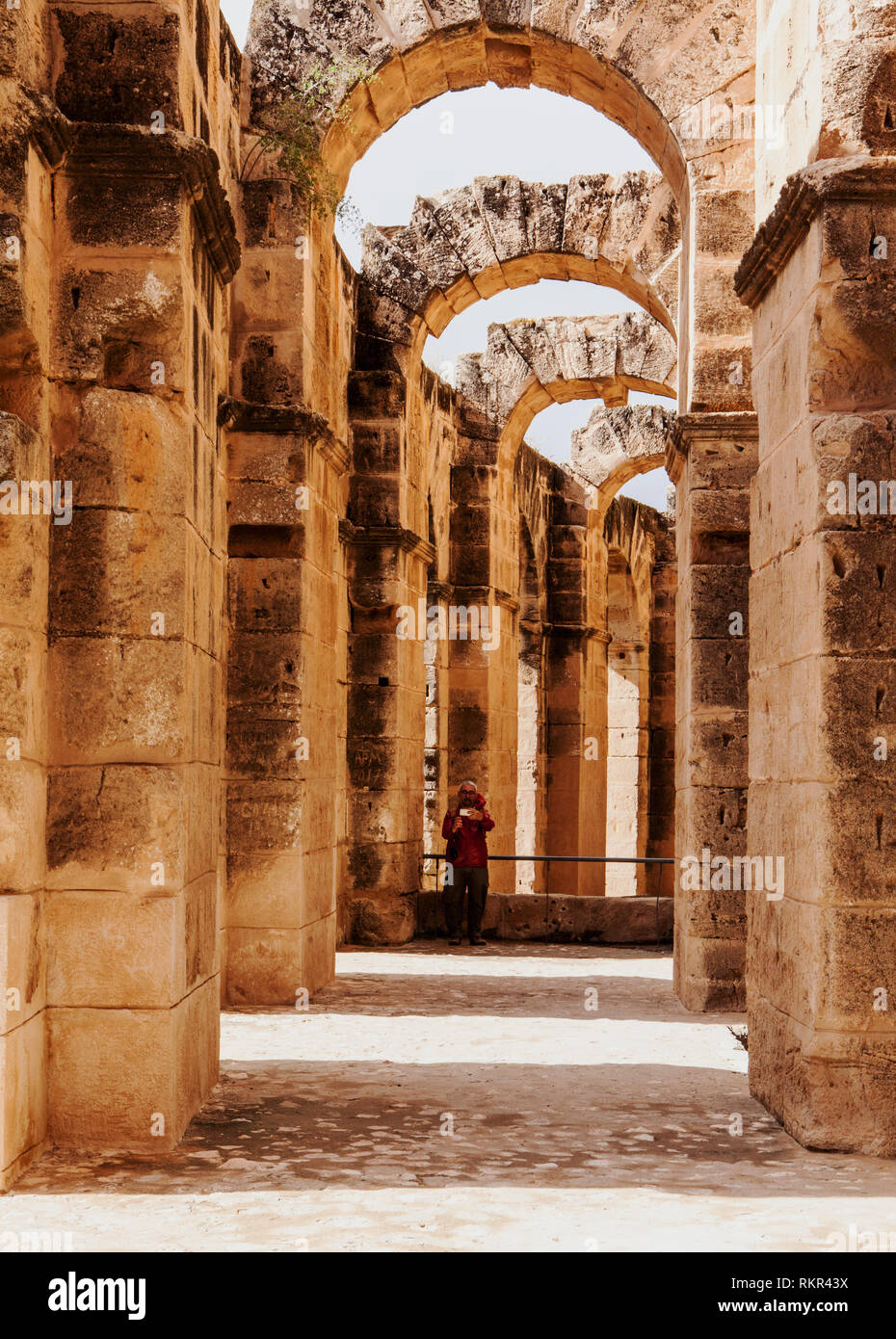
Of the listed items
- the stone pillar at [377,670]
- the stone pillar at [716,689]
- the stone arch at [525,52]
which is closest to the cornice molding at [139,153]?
the stone arch at [525,52]

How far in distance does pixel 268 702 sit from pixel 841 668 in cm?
424

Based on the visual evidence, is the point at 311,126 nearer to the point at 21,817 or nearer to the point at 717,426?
the point at 717,426

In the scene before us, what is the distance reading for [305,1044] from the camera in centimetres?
742

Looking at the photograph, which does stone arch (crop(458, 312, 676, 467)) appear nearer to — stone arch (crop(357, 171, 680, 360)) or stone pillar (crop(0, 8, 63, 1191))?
stone arch (crop(357, 171, 680, 360))

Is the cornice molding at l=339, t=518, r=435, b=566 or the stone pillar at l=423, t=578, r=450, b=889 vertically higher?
the cornice molding at l=339, t=518, r=435, b=566

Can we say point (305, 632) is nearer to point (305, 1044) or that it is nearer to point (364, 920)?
point (305, 1044)

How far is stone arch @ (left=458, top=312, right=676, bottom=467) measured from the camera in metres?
14.9

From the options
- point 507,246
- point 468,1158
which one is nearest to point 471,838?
point 507,246

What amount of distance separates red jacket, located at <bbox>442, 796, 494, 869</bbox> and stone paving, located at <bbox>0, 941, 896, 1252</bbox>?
3.54 meters

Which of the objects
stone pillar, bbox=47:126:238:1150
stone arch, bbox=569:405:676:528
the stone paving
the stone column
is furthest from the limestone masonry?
stone arch, bbox=569:405:676:528

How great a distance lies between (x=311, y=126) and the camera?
8930 millimetres

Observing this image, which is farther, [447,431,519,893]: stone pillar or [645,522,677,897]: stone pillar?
[645,522,677,897]: stone pillar

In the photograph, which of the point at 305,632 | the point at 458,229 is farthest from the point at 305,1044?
the point at 458,229

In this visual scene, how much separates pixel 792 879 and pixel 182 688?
7.97 ft
